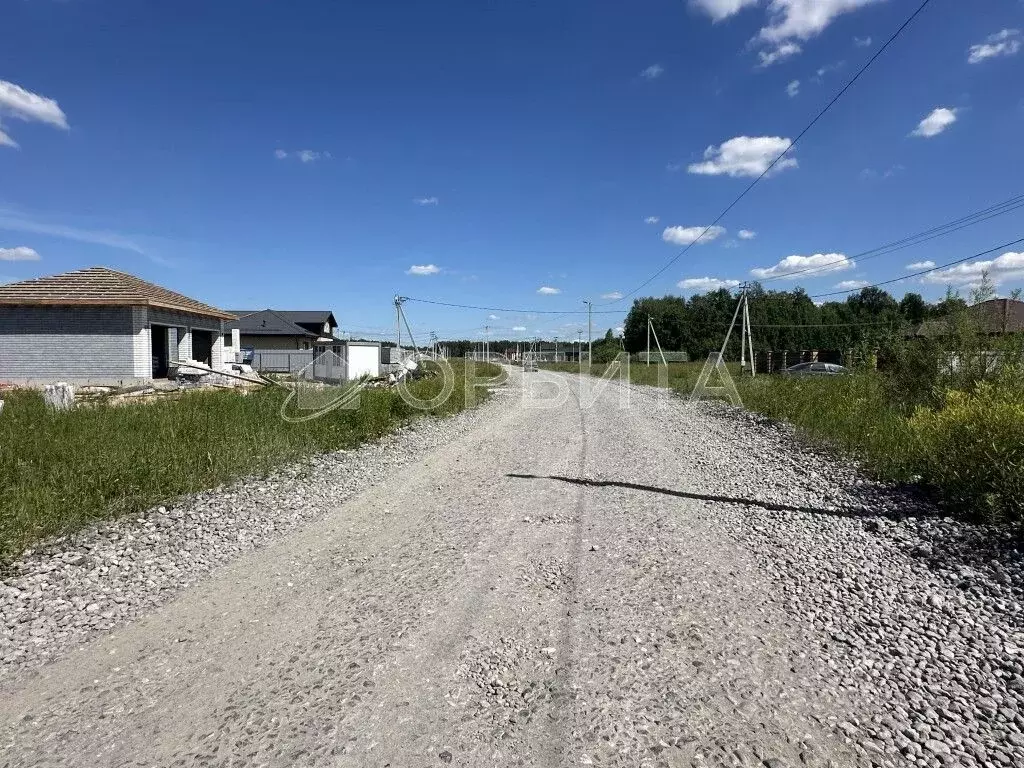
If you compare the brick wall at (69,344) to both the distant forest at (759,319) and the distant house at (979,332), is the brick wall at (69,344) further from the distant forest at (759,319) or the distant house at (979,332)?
the distant forest at (759,319)

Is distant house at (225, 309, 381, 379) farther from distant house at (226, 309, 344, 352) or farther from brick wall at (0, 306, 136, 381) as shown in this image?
brick wall at (0, 306, 136, 381)

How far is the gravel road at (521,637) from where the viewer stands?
2.25 metres

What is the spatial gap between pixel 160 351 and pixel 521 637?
831 inches

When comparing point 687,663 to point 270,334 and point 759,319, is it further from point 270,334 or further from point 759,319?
point 759,319

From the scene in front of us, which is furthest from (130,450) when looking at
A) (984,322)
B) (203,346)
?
(203,346)

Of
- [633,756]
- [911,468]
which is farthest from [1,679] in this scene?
[911,468]

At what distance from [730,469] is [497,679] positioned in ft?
19.4

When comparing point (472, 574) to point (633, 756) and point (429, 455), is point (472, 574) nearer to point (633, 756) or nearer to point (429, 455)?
point (633, 756)

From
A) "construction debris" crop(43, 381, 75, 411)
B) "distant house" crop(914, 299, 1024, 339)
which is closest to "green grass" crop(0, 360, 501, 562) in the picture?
"construction debris" crop(43, 381, 75, 411)

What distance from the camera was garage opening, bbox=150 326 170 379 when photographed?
19.2m

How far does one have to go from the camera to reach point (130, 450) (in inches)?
233

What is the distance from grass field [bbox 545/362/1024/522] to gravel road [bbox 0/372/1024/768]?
402mm

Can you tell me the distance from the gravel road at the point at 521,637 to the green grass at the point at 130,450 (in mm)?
391

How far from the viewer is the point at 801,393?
44.6ft
